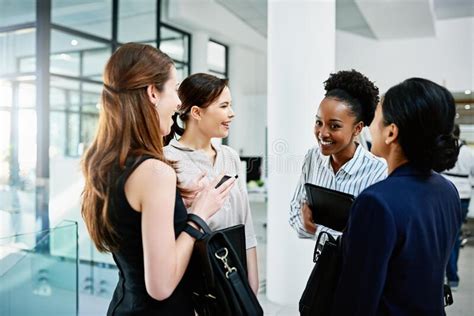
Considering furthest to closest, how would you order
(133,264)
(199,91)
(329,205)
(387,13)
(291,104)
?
(387,13)
(291,104)
(199,91)
(329,205)
(133,264)

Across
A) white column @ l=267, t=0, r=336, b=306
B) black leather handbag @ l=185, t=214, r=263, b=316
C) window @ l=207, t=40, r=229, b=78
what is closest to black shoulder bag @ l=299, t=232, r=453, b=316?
black leather handbag @ l=185, t=214, r=263, b=316

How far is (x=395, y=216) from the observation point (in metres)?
0.96

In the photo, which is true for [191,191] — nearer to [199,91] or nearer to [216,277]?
[216,277]

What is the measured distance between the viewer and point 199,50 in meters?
7.69

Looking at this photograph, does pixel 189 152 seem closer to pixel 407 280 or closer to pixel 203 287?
pixel 203 287

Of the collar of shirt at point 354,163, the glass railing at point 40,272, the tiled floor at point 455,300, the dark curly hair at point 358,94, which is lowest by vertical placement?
the tiled floor at point 455,300

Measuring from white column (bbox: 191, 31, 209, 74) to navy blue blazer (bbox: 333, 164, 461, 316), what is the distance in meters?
6.98

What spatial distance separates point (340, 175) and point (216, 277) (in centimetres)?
66

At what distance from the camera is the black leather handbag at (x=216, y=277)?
110 cm

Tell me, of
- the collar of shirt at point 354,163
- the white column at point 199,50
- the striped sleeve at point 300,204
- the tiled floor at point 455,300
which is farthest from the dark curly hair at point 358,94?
the white column at point 199,50

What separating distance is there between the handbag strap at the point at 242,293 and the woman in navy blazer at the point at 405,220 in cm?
22

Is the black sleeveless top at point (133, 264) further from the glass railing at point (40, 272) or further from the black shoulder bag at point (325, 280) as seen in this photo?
the glass railing at point (40, 272)

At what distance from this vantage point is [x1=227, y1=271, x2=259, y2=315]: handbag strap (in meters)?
1.11

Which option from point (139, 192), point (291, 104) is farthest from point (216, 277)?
point (291, 104)
